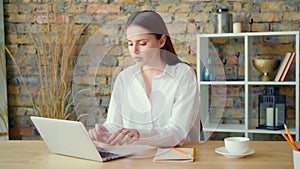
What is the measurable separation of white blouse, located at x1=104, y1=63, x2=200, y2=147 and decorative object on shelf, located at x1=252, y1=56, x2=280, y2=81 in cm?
163

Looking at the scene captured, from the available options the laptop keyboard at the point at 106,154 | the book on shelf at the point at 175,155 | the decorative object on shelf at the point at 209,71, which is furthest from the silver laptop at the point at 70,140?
the decorative object on shelf at the point at 209,71

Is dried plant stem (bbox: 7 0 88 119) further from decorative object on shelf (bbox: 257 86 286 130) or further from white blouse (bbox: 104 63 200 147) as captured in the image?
white blouse (bbox: 104 63 200 147)

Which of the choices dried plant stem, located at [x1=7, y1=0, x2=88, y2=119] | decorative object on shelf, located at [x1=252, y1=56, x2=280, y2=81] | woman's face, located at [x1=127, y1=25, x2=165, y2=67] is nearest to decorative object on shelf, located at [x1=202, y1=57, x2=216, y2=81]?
woman's face, located at [x1=127, y1=25, x2=165, y2=67]

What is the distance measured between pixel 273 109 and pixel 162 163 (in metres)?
1.99

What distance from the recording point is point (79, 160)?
140 cm

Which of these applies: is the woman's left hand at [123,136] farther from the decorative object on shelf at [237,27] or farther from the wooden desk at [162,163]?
the decorative object on shelf at [237,27]

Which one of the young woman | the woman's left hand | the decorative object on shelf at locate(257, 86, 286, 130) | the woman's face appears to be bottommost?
the decorative object on shelf at locate(257, 86, 286, 130)

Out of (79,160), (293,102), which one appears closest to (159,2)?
(293,102)

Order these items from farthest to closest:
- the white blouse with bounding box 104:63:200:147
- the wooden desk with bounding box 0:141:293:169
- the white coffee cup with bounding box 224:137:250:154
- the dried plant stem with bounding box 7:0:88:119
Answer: the dried plant stem with bounding box 7:0:88:119
the white blouse with bounding box 104:63:200:147
the white coffee cup with bounding box 224:137:250:154
the wooden desk with bounding box 0:141:293:169

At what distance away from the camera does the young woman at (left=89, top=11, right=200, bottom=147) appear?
1.47m

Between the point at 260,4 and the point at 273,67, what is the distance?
0.56m

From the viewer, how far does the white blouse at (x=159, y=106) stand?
1.53 metres

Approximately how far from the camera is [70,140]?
55.5 inches

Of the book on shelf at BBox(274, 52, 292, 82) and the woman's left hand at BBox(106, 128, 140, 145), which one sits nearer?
the woman's left hand at BBox(106, 128, 140, 145)
